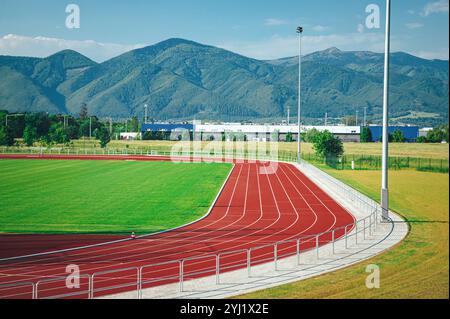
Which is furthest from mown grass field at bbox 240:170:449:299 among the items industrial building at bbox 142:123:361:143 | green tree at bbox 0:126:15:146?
industrial building at bbox 142:123:361:143

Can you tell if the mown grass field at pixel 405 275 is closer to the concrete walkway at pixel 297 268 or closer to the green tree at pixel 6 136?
the concrete walkway at pixel 297 268

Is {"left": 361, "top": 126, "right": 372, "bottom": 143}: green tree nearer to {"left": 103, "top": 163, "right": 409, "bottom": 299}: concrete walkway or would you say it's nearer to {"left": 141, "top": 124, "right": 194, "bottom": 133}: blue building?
{"left": 141, "top": 124, "right": 194, "bottom": 133}: blue building

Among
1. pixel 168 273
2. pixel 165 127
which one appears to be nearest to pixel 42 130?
pixel 165 127

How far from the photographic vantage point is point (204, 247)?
68.0ft

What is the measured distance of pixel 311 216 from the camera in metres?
28.6

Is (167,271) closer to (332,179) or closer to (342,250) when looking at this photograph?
(342,250)

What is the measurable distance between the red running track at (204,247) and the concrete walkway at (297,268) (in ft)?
1.94

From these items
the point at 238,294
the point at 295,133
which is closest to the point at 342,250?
the point at 238,294

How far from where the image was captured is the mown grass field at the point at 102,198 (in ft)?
86.2

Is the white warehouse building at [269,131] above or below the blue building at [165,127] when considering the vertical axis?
below

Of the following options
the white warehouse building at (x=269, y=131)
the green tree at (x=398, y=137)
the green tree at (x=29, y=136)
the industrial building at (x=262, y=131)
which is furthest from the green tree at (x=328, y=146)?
the white warehouse building at (x=269, y=131)

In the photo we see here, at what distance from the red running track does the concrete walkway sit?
1.94 feet

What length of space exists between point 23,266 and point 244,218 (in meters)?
12.7
